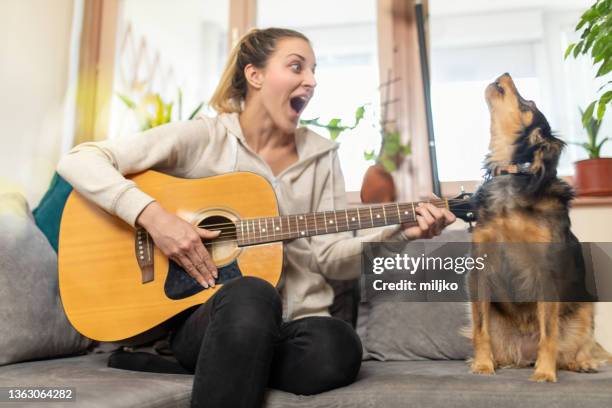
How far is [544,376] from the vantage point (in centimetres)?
97

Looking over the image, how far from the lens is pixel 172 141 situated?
1266 millimetres

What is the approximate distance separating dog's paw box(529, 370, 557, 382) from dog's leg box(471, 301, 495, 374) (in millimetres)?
95

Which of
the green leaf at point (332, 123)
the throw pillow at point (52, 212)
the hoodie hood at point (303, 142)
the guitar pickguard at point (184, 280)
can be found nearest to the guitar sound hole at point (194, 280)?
the guitar pickguard at point (184, 280)

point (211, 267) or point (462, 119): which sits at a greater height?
point (462, 119)

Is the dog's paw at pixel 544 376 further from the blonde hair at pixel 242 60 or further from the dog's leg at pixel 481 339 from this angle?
the blonde hair at pixel 242 60

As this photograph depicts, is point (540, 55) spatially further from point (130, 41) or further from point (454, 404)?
point (130, 41)

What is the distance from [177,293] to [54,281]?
39 cm

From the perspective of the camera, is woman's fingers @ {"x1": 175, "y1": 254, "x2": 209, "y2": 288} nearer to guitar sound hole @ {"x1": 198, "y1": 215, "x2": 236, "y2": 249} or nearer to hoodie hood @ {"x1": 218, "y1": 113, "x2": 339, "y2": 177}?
guitar sound hole @ {"x1": 198, "y1": 215, "x2": 236, "y2": 249}

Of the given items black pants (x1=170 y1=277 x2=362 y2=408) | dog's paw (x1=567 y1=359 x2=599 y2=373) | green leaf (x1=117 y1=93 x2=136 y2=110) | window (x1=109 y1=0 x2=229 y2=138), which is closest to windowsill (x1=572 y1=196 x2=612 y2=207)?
dog's paw (x1=567 y1=359 x2=599 y2=373)

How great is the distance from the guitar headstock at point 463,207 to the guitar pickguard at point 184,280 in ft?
1.68

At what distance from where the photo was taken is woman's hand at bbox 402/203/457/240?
3.68 ft

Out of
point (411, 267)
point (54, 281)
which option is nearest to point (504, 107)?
point (411, 267)

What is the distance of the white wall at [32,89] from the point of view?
1705mm

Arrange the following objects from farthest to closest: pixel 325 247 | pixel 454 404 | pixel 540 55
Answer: pixel 325 247
pixel 540 55
pixel 454 404
